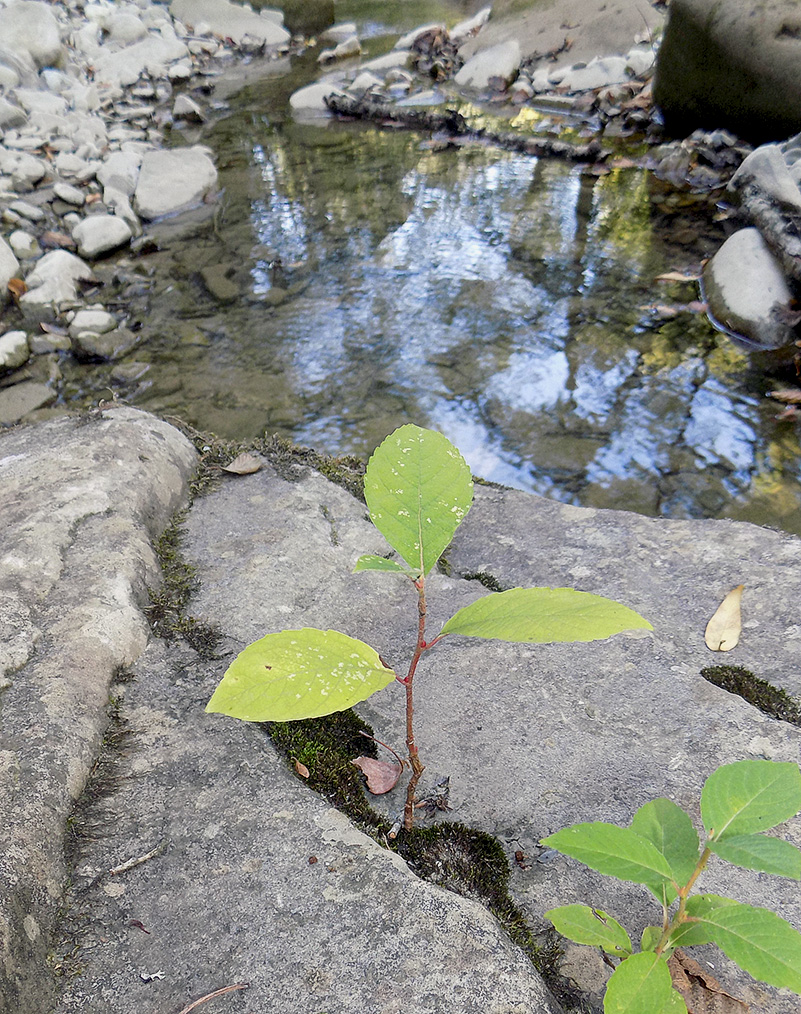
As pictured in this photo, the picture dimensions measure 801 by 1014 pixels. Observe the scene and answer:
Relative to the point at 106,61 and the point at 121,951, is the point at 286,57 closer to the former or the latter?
the point at 106,61

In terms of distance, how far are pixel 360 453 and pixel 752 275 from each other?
9.88 ft

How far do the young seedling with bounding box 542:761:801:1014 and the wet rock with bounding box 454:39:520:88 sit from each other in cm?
1143

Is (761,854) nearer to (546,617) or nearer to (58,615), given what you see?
(546,617)

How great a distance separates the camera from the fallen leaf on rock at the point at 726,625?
1.77 meters

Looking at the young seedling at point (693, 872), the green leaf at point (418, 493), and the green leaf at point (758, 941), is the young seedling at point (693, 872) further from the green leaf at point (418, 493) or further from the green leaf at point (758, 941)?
the green leaf at point (418, 493)

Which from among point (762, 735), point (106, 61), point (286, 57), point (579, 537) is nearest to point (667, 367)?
point (579, 537)

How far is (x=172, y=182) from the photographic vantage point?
7.09 m

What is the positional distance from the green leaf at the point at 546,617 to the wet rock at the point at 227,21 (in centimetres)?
1636

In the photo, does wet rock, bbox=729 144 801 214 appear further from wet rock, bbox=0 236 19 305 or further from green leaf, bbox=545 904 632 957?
wet rock, bbox=0 236 19 305

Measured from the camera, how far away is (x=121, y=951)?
1.06 meters

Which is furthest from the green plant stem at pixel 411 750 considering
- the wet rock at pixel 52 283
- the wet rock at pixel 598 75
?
the wet rock at pixel 598 75

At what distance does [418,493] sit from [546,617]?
1.03 feet

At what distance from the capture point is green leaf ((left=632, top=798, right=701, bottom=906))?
3.21ft

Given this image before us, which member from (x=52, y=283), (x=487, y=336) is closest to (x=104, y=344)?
(x=52, y=283)
